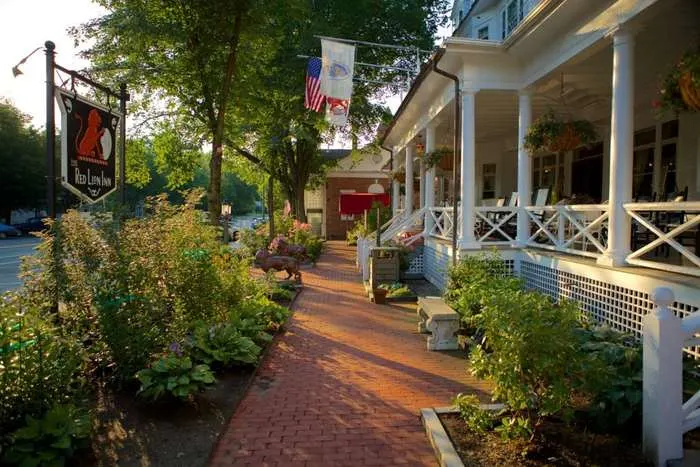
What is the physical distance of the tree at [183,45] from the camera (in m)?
9.98

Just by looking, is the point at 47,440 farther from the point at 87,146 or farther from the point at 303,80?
the point at 303,80

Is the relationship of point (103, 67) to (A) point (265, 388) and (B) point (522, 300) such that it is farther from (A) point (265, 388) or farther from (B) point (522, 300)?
(B) point (522, 300)

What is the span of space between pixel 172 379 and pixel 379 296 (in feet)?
19.1

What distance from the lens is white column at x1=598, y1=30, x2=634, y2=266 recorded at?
19.7 ft

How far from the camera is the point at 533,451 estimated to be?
Answer: 3420 mm

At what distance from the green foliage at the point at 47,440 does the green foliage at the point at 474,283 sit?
4041 millimetres

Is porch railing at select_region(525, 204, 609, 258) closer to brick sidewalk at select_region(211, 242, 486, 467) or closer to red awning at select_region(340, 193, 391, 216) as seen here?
brick sidewalk at select_region(211, 242, 486, 467)

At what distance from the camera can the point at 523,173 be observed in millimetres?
8992

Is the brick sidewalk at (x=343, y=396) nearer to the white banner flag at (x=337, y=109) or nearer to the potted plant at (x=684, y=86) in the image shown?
the potted plant at (x=684, y=86)

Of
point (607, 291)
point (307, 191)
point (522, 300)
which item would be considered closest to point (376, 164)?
point (307, 191)

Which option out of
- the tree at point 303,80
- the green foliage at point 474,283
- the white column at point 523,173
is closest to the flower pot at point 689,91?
the green foliage at point 474,283

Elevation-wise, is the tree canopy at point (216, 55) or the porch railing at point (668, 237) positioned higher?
the tree canopy at point (216, 55)

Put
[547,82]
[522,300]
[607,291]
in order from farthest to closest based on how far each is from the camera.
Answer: [547,82]
[607,291]
[522,300]

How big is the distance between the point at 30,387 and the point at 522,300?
345 cm
